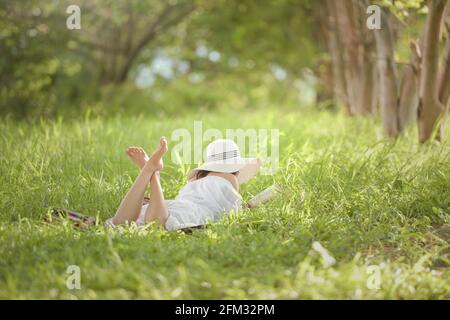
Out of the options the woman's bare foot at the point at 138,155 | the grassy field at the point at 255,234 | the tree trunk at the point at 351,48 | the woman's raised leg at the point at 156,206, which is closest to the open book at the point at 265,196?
the grassy field at the point at 255,234

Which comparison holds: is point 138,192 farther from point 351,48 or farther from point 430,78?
point 351,48

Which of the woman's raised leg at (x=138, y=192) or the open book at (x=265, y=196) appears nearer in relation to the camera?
the woman's raised leg at (x=138, y=192)

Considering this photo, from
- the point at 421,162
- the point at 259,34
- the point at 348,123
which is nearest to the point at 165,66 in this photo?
the point at 259,34

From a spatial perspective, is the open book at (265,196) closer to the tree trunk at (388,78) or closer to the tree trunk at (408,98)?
the tree trunk at (388,78)

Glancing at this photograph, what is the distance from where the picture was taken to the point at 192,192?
457 centimetres

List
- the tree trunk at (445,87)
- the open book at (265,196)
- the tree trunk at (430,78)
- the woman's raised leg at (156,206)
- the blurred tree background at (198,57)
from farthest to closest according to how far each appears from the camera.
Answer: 1. the blurred tree background at (198,57)
2. the tree trunk at (445,87)
3. the tree trunk at (430,78)
4. the open book at (265,196)
5. the woman's raised leg at (156,206)

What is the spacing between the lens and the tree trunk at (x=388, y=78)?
6941 millimetres

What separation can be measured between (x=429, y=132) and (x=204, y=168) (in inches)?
109

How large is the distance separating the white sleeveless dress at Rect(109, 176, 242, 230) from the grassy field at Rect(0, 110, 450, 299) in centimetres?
17

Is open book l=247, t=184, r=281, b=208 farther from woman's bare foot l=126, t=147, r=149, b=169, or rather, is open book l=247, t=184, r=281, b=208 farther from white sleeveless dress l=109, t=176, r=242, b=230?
woman's bare foot l=126, t=147, r=149, b=169

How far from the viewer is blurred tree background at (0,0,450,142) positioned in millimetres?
9148

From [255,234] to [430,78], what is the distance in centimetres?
301

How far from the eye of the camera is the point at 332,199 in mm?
4711

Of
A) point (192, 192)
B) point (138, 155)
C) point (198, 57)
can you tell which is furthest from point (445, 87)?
point (198, 57)
